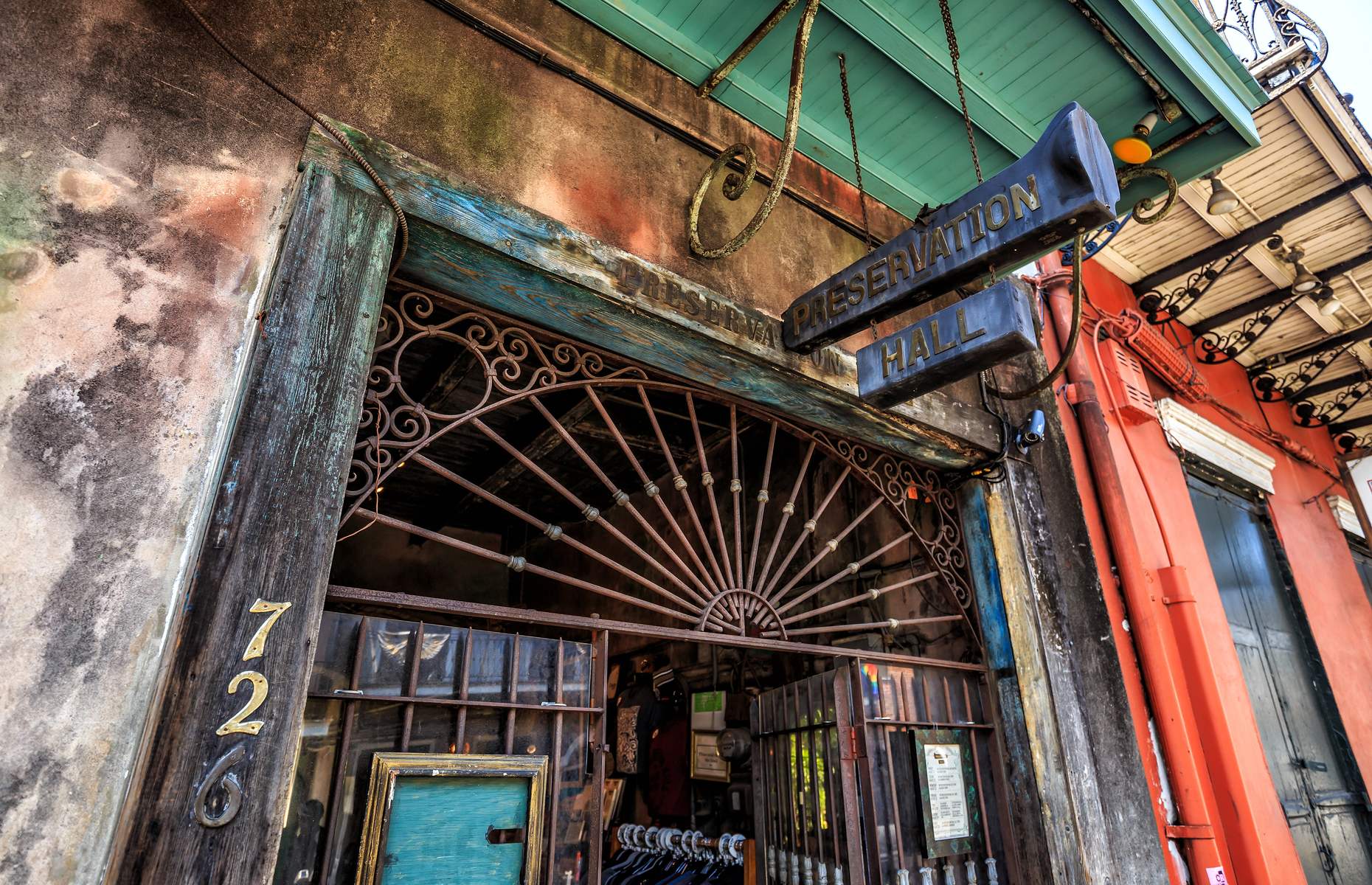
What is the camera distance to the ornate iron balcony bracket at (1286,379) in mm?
7297

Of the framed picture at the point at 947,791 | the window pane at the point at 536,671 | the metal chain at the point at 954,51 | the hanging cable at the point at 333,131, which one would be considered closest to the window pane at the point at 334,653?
the window pane at the point at 536,671

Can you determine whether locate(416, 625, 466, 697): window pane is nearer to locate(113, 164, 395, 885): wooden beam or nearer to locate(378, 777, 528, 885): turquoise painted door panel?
locate(378, 777, 528, 885): turquoise painted door panel

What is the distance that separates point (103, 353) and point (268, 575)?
0.70 metres

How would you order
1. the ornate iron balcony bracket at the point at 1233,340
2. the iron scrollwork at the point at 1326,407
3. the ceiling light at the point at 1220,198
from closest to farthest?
the ceiling light at the point at 1220,198
the ornate iron balcony bracket at the point at 1233,340
the iron scrollwork at the point at 1326,407

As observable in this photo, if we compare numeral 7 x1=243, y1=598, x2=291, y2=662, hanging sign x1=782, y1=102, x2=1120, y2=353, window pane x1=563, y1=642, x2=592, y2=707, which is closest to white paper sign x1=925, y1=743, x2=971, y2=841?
window pane x1=563, y1=642, x2=592, y2=707

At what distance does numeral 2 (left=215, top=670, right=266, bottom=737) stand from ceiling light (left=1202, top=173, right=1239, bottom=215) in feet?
20.2

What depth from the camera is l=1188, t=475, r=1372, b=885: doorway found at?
5293mm

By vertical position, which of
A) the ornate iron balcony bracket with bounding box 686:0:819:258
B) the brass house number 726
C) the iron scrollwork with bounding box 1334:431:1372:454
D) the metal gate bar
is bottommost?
the brass house number 726

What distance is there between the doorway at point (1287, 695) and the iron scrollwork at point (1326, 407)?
2042 mm

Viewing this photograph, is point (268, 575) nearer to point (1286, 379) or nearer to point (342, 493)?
point (342, 493)

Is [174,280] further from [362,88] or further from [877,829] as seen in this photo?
[877,829]

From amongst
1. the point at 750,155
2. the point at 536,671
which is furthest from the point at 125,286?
the point at 750,155

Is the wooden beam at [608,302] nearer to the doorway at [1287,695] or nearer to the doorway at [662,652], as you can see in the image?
the doorway at [662,652]

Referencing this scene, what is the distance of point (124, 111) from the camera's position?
2.09 metres
